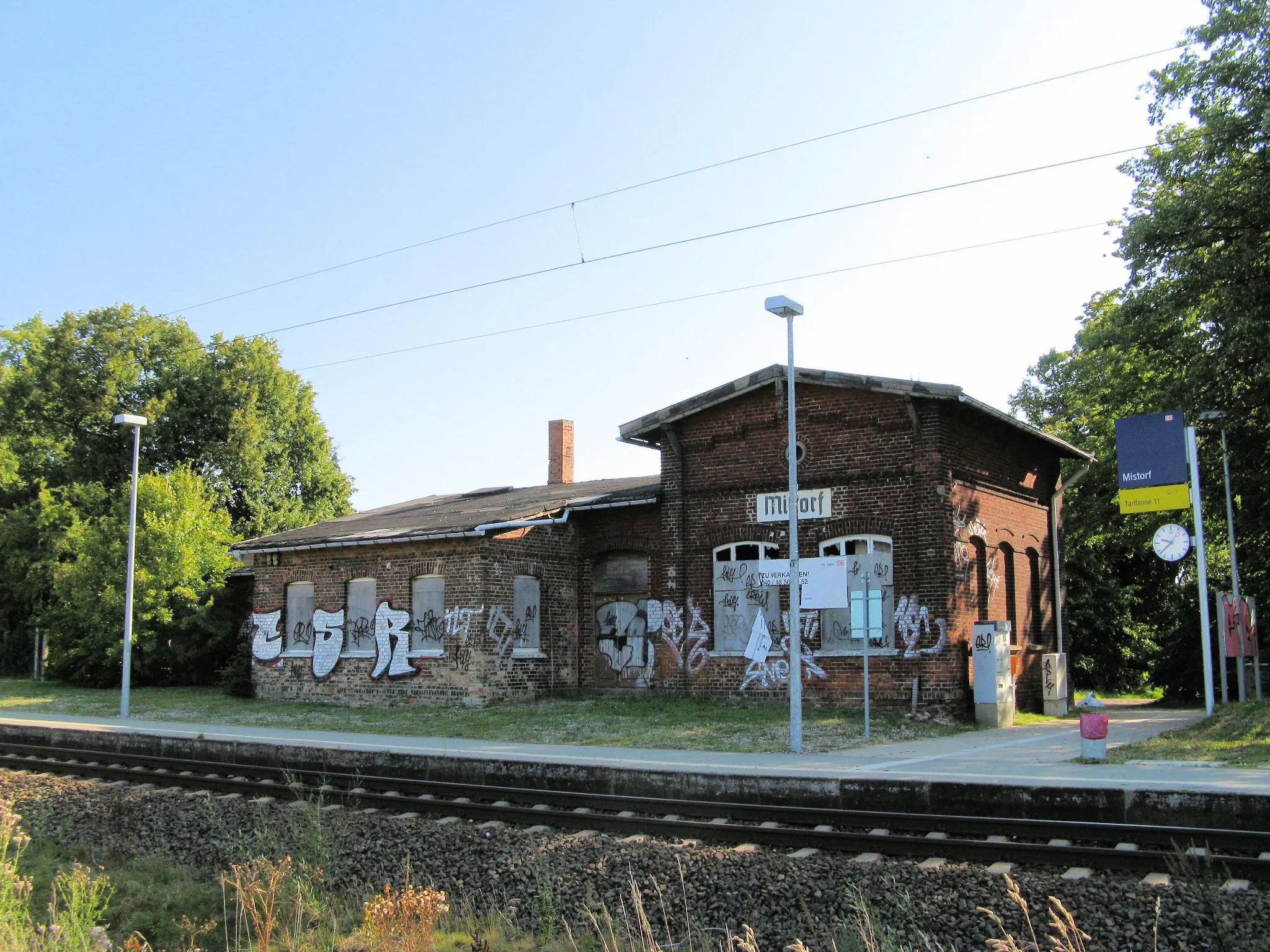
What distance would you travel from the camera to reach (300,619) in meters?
25.9

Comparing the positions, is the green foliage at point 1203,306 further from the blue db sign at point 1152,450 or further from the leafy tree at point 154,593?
the leafy tree at point 154,593

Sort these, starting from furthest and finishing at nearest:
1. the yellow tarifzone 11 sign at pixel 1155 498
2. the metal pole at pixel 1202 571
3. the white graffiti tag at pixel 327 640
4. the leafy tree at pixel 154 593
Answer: the leafy tree at pixel 154 593
the white graffiti tag at pixel 327 640
the yellow tarifzone 11 sign at pixel 1155 498
the metal pole at pixel 1202 571

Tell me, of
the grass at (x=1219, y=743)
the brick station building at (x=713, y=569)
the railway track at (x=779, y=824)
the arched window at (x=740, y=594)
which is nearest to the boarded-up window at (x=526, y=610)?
the brick station building at (x=713, y=569)

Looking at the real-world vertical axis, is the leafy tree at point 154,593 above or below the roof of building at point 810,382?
below

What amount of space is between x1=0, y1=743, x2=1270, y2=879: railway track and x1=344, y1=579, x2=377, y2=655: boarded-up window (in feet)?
32.2

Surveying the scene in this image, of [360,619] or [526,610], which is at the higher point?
[526,610]

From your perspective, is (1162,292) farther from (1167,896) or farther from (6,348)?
(6,348)

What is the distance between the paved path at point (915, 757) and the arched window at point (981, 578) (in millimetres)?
2242

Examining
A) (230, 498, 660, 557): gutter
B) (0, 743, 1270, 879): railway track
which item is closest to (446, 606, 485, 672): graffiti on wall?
(230, 498, 660, 557): gutter

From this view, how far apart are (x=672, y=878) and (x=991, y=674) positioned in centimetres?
1174

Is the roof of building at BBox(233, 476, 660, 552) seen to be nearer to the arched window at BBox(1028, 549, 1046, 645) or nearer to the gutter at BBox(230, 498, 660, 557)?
the gutter at BBox(230, 498, 660, 557)

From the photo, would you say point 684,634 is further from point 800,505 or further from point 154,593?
point 154,593

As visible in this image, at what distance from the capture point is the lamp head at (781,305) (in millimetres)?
14859

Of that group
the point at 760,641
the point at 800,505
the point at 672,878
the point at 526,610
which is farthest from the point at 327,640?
the point at 672,878
